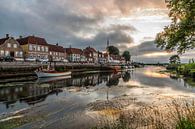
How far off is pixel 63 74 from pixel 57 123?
147ft

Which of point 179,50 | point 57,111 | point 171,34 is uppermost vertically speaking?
point 171,34

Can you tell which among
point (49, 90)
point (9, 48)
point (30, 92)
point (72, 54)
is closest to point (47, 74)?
point (49, 90)

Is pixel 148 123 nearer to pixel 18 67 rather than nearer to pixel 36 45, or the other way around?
pixel 18 67

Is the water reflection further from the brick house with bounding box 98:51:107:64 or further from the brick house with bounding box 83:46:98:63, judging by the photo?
the brick house with bounding box 98:51:107:64

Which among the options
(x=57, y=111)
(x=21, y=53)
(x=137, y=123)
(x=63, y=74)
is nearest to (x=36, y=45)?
(x=21, y=53)

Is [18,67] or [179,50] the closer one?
[179,50]

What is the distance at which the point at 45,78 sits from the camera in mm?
52969

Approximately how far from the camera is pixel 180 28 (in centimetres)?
1148

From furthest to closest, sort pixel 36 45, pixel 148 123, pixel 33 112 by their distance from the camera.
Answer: pixel 36 45 → pixel 33 112 → pixel 148 123

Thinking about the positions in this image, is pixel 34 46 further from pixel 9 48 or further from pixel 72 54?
pixel 72 54

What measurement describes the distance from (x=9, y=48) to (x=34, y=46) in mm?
14329

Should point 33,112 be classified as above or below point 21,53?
below

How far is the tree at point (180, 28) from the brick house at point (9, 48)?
7329 cm

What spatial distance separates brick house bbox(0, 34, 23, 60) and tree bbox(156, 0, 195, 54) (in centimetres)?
7329
